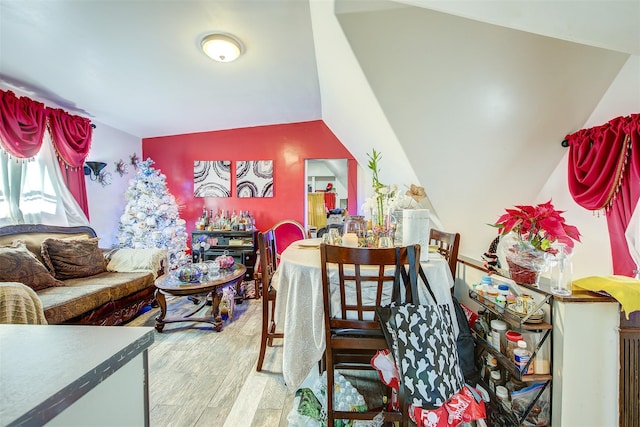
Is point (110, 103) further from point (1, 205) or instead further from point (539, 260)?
point (539, 260)

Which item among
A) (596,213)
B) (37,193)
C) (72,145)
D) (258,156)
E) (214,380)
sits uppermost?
(258,156)

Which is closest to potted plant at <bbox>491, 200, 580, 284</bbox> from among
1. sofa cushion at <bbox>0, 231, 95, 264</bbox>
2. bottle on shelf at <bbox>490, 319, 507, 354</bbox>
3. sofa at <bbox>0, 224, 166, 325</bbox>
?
bottle on shelf at <bbox>490, 319, 507, 354</bbox>

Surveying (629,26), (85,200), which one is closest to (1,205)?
(85,200)

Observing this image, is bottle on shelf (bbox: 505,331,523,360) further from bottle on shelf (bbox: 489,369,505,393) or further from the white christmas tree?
the white christmas tree

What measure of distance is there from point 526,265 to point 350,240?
3.17ft

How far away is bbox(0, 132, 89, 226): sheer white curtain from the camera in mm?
2756

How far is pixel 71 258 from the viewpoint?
8.81 feet

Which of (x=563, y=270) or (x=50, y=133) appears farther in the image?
(x=50, y=133)

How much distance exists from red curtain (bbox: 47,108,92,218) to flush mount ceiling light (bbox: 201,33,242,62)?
1993 millimetres

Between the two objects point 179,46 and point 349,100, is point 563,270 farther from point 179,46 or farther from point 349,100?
point 179,46

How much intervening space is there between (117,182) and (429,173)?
4.39 meters

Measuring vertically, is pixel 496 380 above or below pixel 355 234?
below

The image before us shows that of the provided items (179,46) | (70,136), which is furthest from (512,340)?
(70,136)

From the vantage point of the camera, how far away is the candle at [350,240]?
1799 mm
